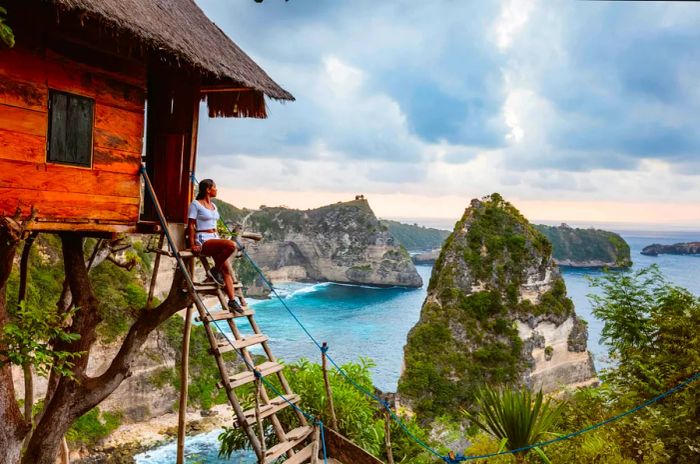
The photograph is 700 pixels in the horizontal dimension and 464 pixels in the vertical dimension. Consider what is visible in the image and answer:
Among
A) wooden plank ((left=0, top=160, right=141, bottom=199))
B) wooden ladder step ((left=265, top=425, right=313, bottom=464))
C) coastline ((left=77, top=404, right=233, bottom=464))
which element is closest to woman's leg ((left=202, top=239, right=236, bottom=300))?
wooden plank ((left=0, top=160, right=141, bottom=199))

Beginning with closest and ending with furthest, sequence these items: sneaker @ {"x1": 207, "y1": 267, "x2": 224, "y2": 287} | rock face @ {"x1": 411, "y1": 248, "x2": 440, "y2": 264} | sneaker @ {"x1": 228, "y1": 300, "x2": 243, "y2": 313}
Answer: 1. sneaker @ {"x1": 228, "y1": 300, "x2": 243, "y2": 313}
2. sneaker @ {"x1": 207, "y1": 267, "x2": 224, "y2": 287}
3. rock face @ {"x1": 411, "y1": 248, "x2": 440, "y2": 264}

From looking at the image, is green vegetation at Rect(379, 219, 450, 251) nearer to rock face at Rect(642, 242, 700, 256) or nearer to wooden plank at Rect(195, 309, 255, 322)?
rock face at Rect(642, 242, 700, 256)

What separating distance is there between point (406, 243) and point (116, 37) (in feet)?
599

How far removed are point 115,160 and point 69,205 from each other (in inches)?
33.6

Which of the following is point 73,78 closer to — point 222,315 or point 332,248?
point 222,315

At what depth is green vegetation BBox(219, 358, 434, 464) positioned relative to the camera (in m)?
7.58

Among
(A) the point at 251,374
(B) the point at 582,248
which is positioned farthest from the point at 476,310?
(B) the point at 582,248

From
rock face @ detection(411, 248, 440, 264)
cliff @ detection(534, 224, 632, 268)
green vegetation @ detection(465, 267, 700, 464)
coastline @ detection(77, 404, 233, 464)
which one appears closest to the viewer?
green vegetation @ detection(465, 267, 700, 464)

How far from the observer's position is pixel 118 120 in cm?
699

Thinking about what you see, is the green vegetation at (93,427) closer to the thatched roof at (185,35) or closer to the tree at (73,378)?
the tree at (73,378)

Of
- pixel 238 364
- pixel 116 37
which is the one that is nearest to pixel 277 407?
pixel 116 37

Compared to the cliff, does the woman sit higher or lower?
higher

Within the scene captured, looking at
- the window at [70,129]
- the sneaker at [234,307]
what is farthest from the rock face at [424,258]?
the window at [70,129]

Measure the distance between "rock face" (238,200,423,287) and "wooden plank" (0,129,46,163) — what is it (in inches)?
3942
